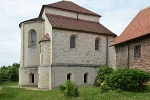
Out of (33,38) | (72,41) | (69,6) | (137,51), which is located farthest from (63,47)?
(137,51)

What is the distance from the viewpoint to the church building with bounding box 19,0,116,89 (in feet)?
65.5

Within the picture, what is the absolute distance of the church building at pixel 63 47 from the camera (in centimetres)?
1997

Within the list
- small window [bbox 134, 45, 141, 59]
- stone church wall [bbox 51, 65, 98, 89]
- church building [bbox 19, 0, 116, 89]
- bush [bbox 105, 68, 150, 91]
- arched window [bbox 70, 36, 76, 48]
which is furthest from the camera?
arched window [bbox 70, 36, 76, 48]

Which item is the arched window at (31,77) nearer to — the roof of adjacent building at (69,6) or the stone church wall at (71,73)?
the stone church wall at (71,73)

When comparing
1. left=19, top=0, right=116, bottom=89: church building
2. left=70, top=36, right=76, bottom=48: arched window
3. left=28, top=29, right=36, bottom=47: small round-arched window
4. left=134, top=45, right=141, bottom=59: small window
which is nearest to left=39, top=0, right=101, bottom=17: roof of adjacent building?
left=19, top=0, right=116, bottom=89: church building

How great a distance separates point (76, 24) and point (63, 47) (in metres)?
3.71

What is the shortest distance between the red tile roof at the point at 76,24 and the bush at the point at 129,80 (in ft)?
35.3

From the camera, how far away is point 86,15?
24.6 m

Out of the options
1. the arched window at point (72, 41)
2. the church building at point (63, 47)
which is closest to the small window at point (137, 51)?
the church building at point (63, 47)

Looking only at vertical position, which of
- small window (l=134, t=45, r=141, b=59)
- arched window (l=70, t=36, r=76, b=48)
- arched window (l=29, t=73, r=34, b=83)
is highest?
arched window (l=70, t=36, r=76, b=48)

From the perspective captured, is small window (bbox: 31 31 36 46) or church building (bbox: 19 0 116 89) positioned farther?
small window (bbox: 31 31 36 46)

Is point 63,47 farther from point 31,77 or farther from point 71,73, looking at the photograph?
point 31,77

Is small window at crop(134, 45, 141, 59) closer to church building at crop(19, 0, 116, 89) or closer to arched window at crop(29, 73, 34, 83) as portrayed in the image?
church building at crop(19, 0, 116, 89)

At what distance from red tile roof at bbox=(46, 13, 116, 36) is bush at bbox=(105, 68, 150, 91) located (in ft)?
35.3
